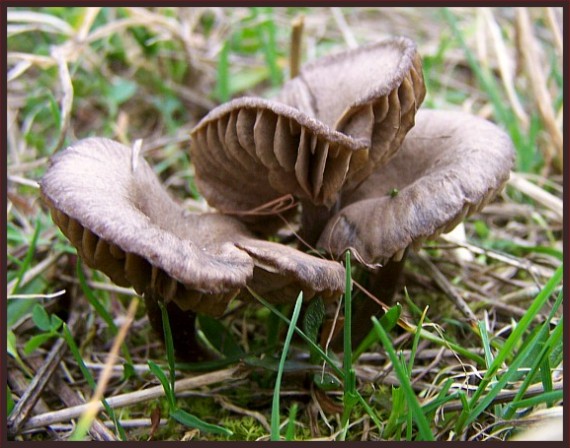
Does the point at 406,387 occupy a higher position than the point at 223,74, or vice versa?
the point at 223,74

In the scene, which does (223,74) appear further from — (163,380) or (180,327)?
(163,380)

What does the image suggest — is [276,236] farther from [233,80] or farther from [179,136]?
[233,80]

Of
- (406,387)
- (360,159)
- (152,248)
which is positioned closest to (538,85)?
(360,159)

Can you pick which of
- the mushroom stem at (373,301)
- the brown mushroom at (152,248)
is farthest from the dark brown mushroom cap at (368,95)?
the brown mushroom at (152,248)

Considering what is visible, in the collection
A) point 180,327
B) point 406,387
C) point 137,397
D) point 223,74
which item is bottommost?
point 137,397

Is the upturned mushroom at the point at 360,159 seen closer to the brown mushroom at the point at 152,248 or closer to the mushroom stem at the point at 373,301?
the mushroom stem at the point at 373,301

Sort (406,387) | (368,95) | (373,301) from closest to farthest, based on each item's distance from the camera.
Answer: (406,387) < (368,95) < (373,301)

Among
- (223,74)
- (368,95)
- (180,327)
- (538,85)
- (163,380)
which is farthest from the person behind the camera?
(223,74)

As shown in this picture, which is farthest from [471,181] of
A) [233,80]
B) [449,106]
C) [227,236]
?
[233,80]
